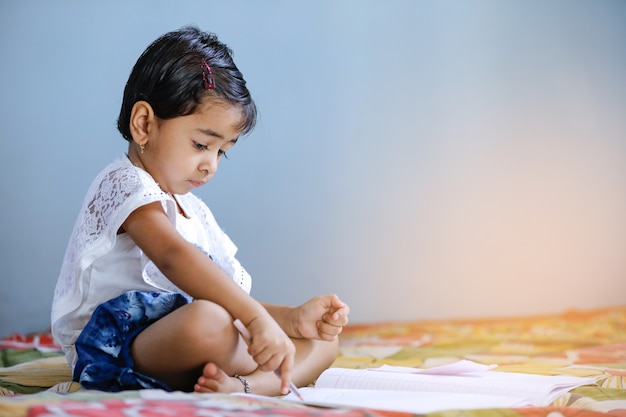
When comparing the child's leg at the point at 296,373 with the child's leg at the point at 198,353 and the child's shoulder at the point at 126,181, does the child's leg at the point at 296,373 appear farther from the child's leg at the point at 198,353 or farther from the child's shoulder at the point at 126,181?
the child's shoulder at the point at 126,181

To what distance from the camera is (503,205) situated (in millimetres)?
2289

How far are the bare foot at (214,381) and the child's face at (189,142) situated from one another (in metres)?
0.33

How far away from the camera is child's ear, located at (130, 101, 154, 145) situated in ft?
3.63

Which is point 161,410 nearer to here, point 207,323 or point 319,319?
point 207,323

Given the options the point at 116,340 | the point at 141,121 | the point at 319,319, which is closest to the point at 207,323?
the point at 116,340

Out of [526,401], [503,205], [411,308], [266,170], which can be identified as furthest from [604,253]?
[526,401]

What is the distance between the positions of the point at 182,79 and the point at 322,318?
41 cm

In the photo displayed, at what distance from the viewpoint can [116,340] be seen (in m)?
0.97

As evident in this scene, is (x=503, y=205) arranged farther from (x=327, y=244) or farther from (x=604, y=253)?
(x=327, y=244)

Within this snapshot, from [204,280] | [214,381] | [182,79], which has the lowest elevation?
[214,381]

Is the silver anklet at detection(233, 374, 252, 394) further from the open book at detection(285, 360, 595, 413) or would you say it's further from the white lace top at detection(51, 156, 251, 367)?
the white lace top at detection(51, 156, 251, 367)

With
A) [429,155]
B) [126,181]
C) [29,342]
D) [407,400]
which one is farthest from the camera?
[429,155]

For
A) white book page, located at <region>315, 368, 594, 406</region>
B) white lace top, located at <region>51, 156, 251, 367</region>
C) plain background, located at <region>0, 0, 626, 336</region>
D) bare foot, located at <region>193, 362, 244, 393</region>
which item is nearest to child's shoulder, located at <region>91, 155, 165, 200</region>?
white lace top, located at <region>51, 156, 251, 367</region>

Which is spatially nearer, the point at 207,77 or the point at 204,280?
the point at 204,280
